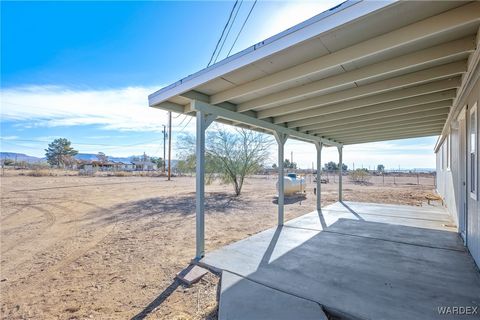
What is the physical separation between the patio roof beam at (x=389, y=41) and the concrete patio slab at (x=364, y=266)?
2484 mm

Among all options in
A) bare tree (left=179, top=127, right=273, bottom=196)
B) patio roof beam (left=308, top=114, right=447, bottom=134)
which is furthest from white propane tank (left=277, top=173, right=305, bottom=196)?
patio roof beam (left=308, top=114, right=447, bottom=134)

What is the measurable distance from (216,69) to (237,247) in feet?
9.71

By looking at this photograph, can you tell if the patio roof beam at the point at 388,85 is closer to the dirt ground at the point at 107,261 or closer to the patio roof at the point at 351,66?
the patio roof at the point at 351,66

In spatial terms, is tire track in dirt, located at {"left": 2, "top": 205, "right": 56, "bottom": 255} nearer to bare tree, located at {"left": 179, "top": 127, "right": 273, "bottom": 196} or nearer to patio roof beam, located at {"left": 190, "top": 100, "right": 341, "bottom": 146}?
patio roof beam, located at {"left": 190, "top": 100, "right": 341, "bottom": 146}

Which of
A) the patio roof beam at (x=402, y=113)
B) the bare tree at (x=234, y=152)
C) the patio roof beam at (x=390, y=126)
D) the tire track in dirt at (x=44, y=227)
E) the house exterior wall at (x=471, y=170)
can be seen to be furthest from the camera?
the bare tree at (x=234, y=152)

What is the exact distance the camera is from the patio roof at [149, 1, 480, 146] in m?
1.93

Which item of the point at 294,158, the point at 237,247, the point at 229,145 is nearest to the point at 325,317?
the point at 237,247

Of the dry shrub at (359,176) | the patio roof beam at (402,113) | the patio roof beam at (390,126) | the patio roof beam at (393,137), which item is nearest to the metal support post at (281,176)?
the patio roof beam at (402,113)

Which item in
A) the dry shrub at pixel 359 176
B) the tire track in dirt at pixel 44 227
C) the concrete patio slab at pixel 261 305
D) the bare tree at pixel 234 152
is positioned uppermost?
the bare tree at pixel 234 152

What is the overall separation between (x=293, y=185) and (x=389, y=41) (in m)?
9.92

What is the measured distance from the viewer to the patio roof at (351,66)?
6.34ft

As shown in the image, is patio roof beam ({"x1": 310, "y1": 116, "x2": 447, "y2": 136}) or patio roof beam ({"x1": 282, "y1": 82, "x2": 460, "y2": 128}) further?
patio roof beam ({"x1": 310, "y1": 116, "x2": 447, "y2": 136})

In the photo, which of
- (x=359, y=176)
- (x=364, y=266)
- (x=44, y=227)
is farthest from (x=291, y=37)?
(x=359, y=176)

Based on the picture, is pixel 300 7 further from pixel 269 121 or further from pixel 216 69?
pixel 269 121
